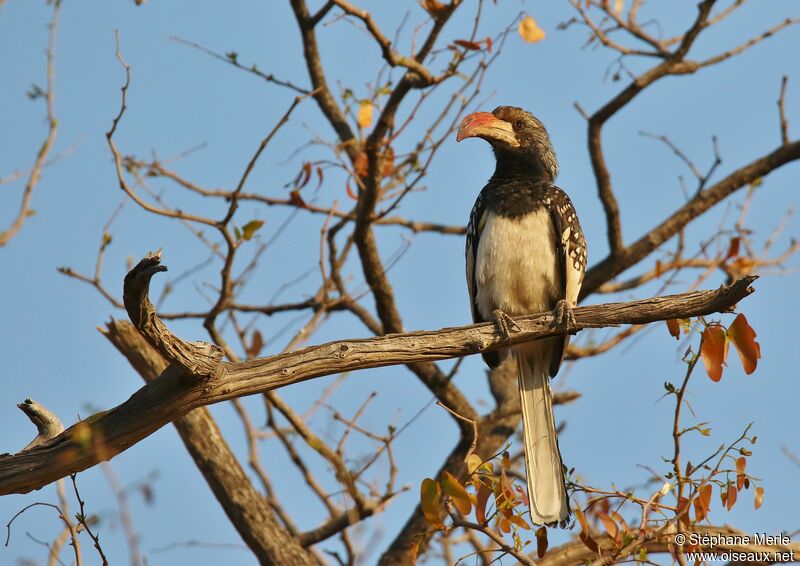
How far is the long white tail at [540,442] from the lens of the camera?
11.6 feet

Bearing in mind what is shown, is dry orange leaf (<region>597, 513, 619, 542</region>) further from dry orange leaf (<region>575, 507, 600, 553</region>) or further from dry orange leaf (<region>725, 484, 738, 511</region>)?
dry orange leaf (<region>725, 484, 738, 511</region>)

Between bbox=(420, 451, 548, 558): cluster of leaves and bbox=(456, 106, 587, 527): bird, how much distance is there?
63 cm

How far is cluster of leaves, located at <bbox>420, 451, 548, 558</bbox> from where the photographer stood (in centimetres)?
282

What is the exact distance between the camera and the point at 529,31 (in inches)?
194

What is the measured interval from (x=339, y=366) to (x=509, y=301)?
1.09 m

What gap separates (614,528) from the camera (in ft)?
9.94

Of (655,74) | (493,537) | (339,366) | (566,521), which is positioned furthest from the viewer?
(655,74)

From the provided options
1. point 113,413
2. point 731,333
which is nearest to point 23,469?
Result: point 113,413

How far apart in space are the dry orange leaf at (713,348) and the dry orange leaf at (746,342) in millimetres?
35

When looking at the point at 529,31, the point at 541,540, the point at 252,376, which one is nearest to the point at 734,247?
the point at 529,31

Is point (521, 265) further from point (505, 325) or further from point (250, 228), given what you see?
point (250, 228)

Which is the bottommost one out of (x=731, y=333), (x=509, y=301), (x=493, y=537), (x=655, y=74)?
(x=493, y=537)

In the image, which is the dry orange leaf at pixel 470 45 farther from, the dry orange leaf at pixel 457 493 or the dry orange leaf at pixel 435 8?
→ the dry orange leaf at pixel 457 493

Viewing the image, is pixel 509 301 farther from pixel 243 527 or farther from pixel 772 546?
pixel 243 527
